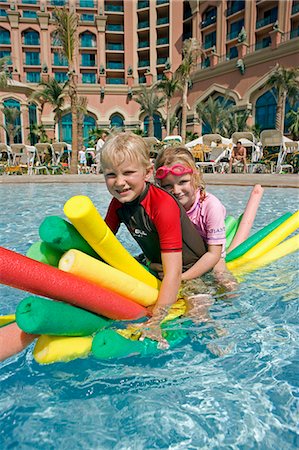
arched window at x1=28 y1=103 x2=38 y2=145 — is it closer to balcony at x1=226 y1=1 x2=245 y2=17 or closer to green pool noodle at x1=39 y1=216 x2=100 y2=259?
balcony at x1=226 y1=1 x2=245 y2=17

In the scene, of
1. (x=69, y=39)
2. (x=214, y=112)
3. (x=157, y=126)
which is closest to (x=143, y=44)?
(x=157, y=126)

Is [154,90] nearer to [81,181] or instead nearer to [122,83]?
[122,83]

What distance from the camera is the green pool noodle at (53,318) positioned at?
136cm

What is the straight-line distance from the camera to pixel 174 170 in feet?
6.95

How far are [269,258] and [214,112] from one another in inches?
1084

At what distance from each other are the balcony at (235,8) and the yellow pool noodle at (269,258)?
1343 inches

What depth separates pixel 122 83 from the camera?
39.7m

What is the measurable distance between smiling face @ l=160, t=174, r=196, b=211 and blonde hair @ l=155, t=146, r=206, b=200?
39 millimetres

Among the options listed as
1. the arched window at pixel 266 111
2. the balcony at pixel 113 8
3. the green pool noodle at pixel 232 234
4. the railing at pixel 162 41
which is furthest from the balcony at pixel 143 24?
the green pool noodle at pixel 232 234

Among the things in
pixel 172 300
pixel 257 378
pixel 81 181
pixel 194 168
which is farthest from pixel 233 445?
pixel 81 181

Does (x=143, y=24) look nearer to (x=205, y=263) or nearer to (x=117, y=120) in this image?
(x=117, y=120)

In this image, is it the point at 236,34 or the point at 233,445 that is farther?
the point at 236,34

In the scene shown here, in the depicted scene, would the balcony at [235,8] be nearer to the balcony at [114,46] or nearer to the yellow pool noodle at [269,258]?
the balcony at [114,46]

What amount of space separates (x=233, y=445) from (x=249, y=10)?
115 feet
